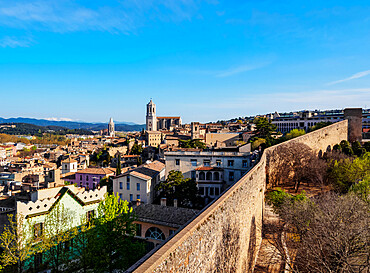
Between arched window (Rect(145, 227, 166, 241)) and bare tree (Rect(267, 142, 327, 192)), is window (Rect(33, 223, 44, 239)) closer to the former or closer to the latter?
arched window (Rect(145, 227, 166, 241))

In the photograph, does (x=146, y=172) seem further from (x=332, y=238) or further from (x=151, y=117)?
(x=151, y=117)

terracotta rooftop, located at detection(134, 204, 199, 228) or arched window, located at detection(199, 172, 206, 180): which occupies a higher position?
arched window, located at detection(199, 172, 206, 180)

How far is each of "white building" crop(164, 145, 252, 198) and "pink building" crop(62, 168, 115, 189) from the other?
16.0m

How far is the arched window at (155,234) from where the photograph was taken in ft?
49.0

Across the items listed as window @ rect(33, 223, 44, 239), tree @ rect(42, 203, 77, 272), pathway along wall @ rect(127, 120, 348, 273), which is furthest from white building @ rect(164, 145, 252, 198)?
window @ rect(33, 223, 44, 239)

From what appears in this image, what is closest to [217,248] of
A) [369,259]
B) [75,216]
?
[369,259]

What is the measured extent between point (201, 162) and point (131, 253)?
1696 centimetres

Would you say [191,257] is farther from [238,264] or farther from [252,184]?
[252,184]

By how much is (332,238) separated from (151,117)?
115 m

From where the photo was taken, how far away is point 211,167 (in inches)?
1041

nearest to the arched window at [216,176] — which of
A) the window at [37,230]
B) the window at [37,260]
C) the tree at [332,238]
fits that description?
the tree at [332,238]

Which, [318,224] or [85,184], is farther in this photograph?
[85,184]

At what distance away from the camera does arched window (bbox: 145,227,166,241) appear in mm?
14933

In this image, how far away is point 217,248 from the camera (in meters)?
5.71
